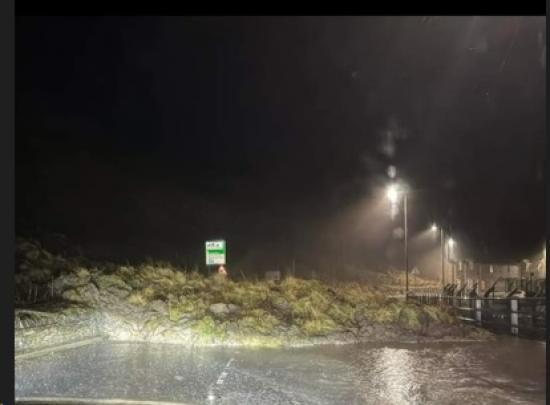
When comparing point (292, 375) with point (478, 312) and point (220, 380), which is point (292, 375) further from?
point (478, 312)

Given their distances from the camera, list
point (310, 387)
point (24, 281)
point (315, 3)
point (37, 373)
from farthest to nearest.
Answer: point (24, 281) → point (37, 373) → point (310, 387) → point (315, 3)

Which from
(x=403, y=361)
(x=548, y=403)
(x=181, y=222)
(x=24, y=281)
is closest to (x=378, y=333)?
(x=403, y=361)

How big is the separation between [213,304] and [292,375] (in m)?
3.78

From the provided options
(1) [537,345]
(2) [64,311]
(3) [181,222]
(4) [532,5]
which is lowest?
(1) [537,345]

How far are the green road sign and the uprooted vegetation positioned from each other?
0.73 m

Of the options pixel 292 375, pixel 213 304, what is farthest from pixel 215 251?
pixel 292 375

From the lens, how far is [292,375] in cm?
668

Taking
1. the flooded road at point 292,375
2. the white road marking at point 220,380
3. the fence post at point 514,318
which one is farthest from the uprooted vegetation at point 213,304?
the white road marking at point 220,380

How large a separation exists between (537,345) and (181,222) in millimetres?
16619

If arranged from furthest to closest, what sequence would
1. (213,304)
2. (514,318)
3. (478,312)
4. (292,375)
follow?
(478,312)
(514,318)
(213,304)
(292,375)

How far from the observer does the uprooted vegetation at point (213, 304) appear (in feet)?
30.7

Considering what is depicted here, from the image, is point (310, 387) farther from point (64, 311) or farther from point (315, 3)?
point (64, 311)

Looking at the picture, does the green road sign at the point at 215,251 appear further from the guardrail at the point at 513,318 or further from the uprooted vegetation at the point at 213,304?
the guardrail at the point at 513,318

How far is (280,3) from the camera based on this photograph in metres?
4.65
